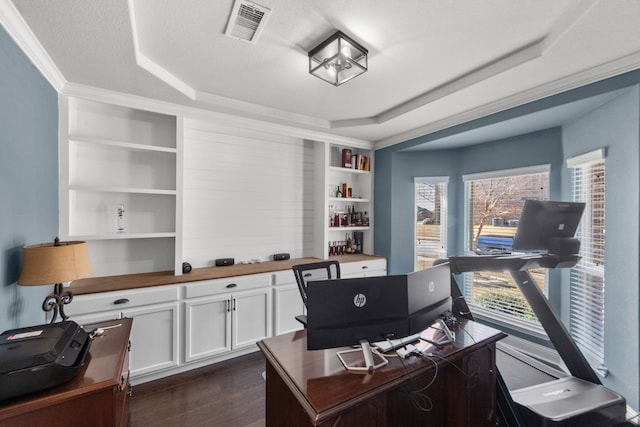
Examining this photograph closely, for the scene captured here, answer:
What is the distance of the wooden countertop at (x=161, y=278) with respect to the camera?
7.64 ft

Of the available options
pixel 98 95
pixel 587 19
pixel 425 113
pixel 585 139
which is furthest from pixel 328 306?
pixel 585 139

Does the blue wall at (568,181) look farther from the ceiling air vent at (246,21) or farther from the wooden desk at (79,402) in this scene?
the wooden desk at (79,402)

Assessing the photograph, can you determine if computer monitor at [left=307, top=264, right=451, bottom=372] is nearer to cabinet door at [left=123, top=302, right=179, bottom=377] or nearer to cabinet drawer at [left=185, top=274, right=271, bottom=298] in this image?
cabinet drawer at [left=185, top=274, right=271, bottom=298]

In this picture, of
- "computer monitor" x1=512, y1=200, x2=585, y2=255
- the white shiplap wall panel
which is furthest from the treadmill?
the white shiplap wall panel

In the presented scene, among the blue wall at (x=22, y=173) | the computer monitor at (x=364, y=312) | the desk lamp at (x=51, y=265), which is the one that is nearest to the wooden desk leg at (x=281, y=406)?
the computer monitor at (x=364, y=312)

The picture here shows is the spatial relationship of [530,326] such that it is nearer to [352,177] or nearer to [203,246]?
[352,177]

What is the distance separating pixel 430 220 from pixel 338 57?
9.49ft

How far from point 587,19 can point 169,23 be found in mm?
2585

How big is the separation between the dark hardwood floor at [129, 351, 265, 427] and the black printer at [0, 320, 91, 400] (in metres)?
1.10

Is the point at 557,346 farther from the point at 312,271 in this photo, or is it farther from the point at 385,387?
the point at 312,271

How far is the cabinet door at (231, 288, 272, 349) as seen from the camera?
9.43ft

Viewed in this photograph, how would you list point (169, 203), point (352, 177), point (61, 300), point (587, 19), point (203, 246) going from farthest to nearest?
point (352, 177) → point (203, 246) → point (169, 203) → point (61, 300) → point (587, 19)

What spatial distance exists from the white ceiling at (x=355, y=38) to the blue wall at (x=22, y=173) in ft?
0.72

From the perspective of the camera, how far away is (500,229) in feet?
11.4
